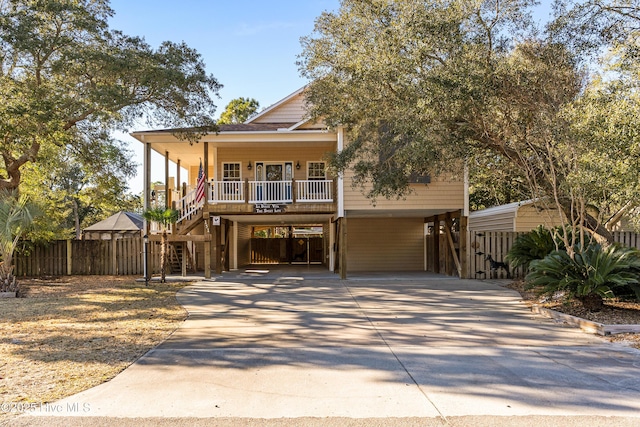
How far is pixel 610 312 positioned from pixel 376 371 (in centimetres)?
544

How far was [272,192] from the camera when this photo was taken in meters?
Result: 17.2

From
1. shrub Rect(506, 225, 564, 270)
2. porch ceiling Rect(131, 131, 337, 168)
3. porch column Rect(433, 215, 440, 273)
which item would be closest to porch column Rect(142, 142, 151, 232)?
porch ceiling Rect(131, 131, 337, 168)

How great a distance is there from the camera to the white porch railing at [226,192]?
55.0 feet

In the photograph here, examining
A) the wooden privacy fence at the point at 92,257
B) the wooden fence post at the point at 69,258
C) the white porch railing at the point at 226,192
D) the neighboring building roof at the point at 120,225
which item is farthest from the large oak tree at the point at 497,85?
the neighboring building roof at the point at 120,225

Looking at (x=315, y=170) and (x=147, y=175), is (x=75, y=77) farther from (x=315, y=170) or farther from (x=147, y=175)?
(x=315, y=170)

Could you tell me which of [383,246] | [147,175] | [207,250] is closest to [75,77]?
[147,175]

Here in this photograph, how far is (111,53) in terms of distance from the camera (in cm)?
1260

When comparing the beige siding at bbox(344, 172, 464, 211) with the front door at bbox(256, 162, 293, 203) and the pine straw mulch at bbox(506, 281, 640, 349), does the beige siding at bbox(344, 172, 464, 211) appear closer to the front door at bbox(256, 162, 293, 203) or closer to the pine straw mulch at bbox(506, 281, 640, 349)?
the front door at bbox(256, 162, 293, 203)

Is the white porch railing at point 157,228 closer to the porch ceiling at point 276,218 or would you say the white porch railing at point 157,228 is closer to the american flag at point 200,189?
the american flag at point 200,189

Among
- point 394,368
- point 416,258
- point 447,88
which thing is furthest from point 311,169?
point 394,368

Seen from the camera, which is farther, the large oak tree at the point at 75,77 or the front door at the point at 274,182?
the front door at the point at 274,182

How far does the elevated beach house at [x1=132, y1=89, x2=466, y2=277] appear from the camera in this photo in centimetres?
1617

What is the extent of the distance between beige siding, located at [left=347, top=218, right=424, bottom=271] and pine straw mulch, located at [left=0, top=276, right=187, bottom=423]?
29.4ft

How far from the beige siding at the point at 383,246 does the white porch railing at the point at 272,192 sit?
13.5ft
